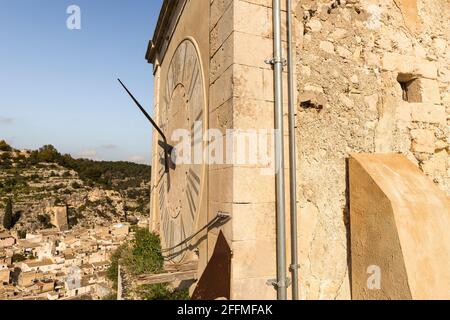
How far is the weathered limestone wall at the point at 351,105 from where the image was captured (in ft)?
8.21

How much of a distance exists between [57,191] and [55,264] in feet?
72.9

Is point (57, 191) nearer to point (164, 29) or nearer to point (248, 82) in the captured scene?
point (164, 29)

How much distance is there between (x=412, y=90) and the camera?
3010mm

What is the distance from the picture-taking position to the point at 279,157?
231cm

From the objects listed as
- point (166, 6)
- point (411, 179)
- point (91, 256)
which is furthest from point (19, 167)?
point (411, 179)

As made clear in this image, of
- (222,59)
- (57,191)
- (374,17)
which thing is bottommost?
(57,191)

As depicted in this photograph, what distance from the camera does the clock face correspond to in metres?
3.26

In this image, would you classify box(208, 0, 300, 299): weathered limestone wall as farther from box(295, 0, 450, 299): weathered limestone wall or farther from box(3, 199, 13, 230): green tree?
box(3, 199, 13, 230): green tree

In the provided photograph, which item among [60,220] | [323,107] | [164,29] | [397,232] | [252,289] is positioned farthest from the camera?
[60,220]

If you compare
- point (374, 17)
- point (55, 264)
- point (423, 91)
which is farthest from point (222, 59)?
point (55, 264)

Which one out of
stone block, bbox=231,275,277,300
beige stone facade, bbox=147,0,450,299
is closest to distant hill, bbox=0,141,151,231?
beige stone facade, bbox=147,0,450,299

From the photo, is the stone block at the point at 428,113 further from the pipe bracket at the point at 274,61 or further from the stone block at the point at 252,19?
the stone block at the point at 252,19

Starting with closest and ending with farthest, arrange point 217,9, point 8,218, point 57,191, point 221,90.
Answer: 1. point 221,90
2. point 217,9
3. point 8,218
4. point 57,191
